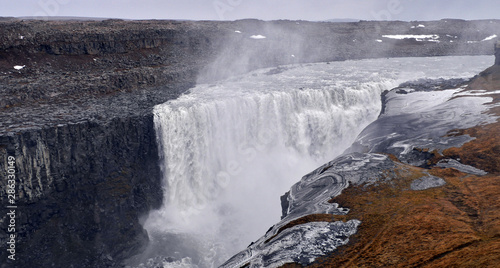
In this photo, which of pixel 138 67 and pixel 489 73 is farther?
pixel 138 67

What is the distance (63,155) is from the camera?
1836cm

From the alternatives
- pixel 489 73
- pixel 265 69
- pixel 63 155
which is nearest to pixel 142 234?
pixel 63 155

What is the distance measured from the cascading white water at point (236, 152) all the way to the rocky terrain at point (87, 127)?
170 centimetres

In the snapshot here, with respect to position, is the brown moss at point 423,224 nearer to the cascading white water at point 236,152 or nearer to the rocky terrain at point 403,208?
the rocky terrain at point 403,208

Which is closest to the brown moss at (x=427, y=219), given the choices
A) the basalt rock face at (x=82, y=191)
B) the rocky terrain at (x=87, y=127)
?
the rocky terrain at (x=87, y=127)

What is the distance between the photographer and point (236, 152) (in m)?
26.2

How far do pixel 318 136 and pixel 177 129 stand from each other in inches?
479

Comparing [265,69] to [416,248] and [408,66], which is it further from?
[416,248]

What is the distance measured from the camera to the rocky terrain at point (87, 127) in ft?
56.9

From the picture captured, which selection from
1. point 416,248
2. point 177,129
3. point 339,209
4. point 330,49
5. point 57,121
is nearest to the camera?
point 416,248

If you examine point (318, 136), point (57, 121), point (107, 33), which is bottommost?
point (318, 136)

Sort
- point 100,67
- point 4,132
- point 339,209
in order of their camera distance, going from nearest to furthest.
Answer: point 339,209 < point 4,132 < point 100,67

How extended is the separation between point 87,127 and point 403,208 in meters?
17.6

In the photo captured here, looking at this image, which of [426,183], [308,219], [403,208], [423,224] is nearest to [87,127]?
[308,219]
